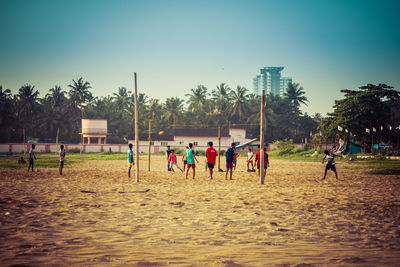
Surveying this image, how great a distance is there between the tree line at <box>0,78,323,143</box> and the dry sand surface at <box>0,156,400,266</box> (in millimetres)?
60110

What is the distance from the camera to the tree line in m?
69.1

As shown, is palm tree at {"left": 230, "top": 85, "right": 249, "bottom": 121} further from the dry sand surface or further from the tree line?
the dry sand surface

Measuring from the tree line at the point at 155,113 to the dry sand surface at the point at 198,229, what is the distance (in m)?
60.1

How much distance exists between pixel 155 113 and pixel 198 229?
73134mm

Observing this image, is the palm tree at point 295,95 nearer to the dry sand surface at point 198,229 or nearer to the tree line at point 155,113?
the tree line at point 155,113

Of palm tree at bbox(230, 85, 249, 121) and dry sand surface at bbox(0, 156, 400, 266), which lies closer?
dry sand surface at bbox(0, 156, 400, 266)

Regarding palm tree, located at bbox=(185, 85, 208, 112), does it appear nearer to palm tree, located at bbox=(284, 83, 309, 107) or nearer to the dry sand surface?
palm tree, located at bbox=(284, 83, 309, 107)

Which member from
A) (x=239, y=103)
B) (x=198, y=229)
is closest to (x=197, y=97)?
(x=239, y=103)

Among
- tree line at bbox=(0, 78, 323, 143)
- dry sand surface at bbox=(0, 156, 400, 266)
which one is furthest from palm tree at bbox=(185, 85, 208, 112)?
dry sand surface at bbox=(0, 156, 400, 266)

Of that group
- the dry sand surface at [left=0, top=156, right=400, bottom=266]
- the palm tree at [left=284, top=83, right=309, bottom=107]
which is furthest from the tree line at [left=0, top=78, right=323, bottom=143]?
the dry sand surface at [left=0, top=156, right=400, bottom=266]

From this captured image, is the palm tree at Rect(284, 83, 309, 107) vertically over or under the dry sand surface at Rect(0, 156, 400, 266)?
over

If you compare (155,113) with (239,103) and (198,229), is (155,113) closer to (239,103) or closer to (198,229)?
(239,103)

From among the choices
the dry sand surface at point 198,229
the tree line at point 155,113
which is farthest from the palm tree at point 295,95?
the dry sand surface at point 198,229

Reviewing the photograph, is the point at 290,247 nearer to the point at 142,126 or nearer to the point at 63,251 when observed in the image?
the point at 63,251
